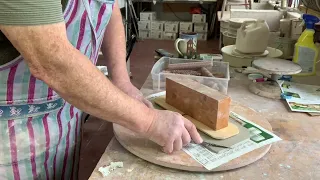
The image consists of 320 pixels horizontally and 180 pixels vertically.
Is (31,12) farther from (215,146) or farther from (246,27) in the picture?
(246,27)

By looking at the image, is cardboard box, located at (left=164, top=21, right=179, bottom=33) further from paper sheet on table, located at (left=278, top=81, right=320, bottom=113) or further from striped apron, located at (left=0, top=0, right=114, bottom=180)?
striped apron, located at (left=0, top=0, right=114, bottom=180)

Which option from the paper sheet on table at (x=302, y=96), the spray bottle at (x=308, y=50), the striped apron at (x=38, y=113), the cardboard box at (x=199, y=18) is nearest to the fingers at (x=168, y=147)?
the striped apron at (x=38, y=113)

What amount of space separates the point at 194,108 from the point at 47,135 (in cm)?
39

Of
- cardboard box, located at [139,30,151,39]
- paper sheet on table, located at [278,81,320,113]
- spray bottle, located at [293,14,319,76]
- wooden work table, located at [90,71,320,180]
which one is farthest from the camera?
cardboard box, located at [139,30,151,39]

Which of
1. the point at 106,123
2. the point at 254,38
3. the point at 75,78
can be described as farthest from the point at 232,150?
the point at 106,123

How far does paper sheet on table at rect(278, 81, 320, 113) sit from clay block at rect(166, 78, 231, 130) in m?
0.37

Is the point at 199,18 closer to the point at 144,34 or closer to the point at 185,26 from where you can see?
the point at 185,26

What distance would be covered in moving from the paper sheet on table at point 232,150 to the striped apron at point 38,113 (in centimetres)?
34

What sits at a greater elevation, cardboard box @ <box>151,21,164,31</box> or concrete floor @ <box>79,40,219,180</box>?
cardboard box @ <box>151,21,164,31</box>

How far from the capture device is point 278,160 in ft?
2.68

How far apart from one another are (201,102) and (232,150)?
15 centimetres

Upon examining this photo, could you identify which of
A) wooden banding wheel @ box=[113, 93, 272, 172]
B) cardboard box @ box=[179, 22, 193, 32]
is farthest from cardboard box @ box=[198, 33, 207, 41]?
wooden banding wheel @ box=[113, 93, 272, 172]

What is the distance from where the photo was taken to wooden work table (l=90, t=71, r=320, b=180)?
0.76 metres

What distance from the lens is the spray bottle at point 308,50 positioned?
138 centimetres
